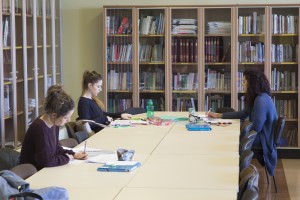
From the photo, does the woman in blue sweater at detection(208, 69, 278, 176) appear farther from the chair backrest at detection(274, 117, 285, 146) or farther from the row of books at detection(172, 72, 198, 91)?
the row of books at detection(172, 72, 198, 91)

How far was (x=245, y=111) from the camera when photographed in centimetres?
707

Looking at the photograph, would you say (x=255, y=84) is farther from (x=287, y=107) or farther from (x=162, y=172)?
(x=162, y=172)

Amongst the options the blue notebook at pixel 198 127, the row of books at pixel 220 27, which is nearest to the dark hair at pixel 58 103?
the blue notebook at pixel 198 127

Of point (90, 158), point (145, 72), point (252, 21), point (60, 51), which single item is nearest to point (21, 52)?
point (60, 51)

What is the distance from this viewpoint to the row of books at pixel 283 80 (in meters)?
8.38

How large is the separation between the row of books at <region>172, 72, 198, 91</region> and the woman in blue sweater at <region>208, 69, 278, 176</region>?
1862 mm

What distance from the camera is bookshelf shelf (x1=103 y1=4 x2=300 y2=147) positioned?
836 centimetres

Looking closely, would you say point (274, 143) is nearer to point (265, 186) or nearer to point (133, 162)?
point (265, 186)

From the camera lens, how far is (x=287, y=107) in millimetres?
8438

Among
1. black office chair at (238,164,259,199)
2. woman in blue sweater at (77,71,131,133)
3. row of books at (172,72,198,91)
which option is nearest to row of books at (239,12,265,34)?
row of books at (172,72,198,91)

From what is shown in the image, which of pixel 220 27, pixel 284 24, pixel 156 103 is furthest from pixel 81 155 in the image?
pixel 284 24

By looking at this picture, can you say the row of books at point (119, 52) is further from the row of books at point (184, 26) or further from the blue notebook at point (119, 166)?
the blue notebook at point (119, 166)

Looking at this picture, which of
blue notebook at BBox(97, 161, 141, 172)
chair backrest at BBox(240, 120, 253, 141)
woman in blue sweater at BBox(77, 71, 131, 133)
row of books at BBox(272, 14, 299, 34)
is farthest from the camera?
row of books at BBox(272, 14, 299, 34)

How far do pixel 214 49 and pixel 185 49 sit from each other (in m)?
0.40
